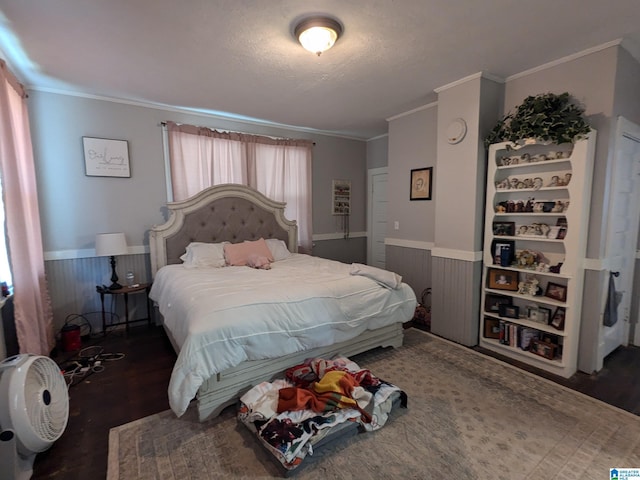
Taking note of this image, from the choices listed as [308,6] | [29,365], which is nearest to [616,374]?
[308,6]

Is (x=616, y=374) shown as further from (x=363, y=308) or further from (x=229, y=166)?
(x=229, y=166)

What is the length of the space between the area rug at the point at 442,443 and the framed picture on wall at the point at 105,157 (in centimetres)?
265

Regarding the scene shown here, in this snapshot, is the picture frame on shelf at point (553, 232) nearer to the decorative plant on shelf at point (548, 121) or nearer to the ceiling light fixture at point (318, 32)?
the decorative plant on shelf at point (548, 121)

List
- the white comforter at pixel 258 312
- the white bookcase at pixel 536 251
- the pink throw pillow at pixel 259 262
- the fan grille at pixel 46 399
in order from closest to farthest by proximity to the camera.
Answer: the fan grille at pixel 46 399, the white comforter at pixel 258 312, the white bookcase at pixel 536 251, the pink throw pillow at pixel 259 262

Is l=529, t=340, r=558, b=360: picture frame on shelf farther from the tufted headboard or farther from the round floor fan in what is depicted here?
the round floor fan

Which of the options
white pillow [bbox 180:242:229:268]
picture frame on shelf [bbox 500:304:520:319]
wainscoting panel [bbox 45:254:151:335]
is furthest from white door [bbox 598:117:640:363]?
wainscoting panel [bbox 45:254:151:335]

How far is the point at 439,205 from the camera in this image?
3.24 metres

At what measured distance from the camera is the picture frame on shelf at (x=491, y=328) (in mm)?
2957

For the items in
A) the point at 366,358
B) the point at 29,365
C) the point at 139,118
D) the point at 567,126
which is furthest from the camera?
the point at 139,118

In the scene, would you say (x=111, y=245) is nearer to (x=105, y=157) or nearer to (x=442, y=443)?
(x=105, y=157)

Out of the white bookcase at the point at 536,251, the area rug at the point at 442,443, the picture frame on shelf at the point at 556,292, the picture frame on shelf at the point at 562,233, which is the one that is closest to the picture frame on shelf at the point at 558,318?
the white bookcase at the point at 536,251

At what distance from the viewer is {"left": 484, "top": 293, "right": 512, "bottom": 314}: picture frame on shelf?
2931 mm

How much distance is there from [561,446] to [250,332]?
1.93 metres

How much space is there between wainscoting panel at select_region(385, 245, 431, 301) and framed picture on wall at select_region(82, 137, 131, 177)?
346 cm
